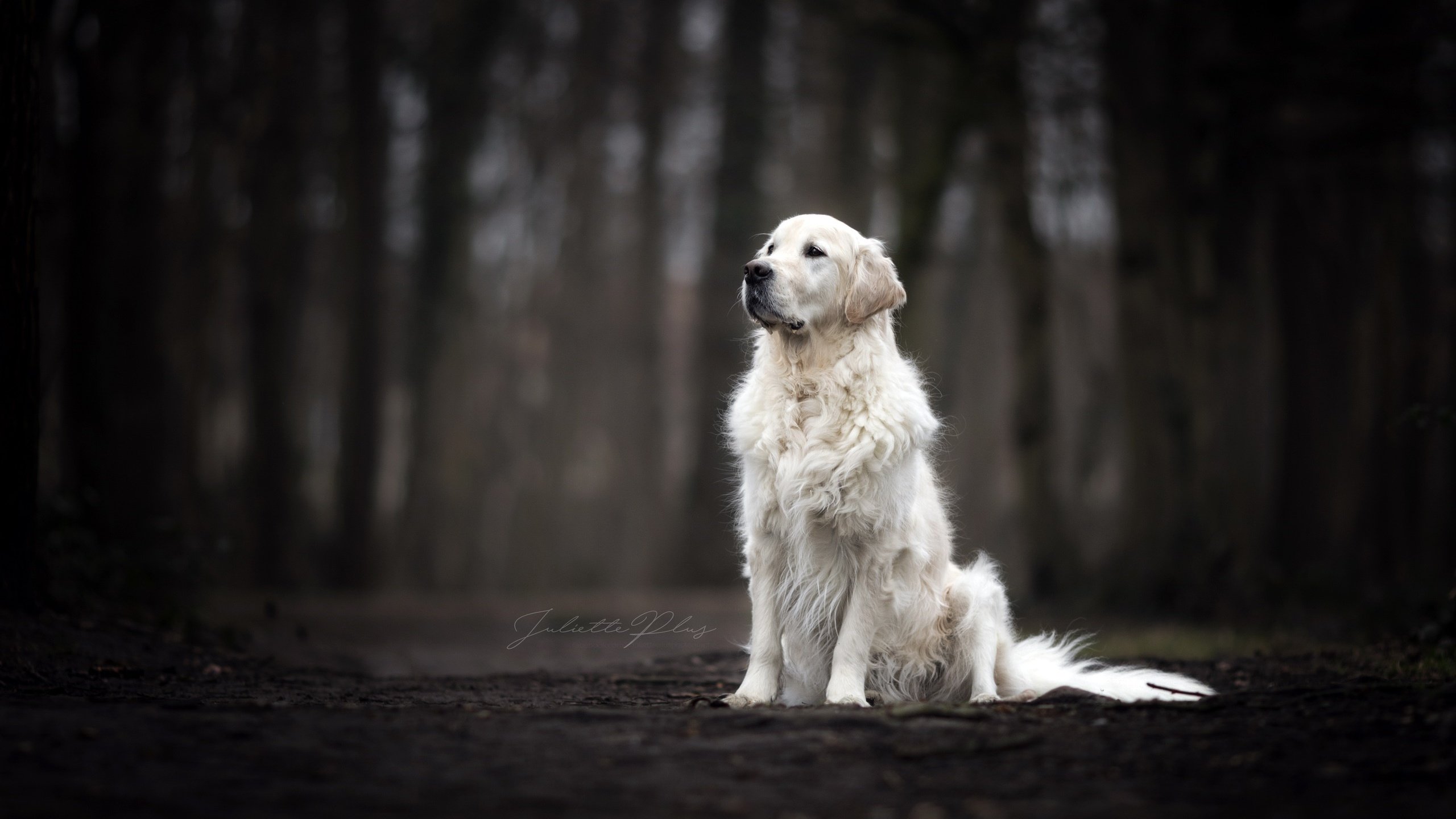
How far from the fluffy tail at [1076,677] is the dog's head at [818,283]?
186cm

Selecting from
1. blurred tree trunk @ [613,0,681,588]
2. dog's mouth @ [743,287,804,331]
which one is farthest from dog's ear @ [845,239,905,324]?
blurred tree trunk @ [613,0,681,588]

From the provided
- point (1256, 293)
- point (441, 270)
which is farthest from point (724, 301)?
point (1256, 293)

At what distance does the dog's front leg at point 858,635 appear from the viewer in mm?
5645

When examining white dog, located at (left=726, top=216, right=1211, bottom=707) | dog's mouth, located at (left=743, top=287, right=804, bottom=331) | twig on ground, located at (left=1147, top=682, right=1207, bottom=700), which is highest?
dog's mouth, located at (left=743, top=287, right=804, bottom=331)

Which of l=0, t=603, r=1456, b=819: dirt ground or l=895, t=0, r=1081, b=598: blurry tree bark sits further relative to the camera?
l=895, t=0, r=1081, b=598: blurry tree bark

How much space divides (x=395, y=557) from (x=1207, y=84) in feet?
46.0

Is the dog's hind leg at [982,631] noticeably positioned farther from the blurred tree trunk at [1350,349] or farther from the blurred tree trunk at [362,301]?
the blurred tree trunk at [362,301]

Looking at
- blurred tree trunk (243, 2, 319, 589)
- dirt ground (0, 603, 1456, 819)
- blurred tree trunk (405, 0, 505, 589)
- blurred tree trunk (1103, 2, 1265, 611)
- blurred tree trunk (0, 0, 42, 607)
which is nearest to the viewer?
dirt ground (0, 603, 1456, 819)

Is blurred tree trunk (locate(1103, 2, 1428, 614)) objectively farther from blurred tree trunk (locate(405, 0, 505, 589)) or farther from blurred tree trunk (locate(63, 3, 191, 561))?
blurred tree trunk (locate(405, 0, 505, 589))

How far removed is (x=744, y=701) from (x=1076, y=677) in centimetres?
175

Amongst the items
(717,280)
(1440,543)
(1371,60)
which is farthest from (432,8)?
(1440,543)

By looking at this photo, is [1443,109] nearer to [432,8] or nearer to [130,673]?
[130,673]

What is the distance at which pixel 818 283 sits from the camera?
19.9 feet

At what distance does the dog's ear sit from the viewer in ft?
19.9
